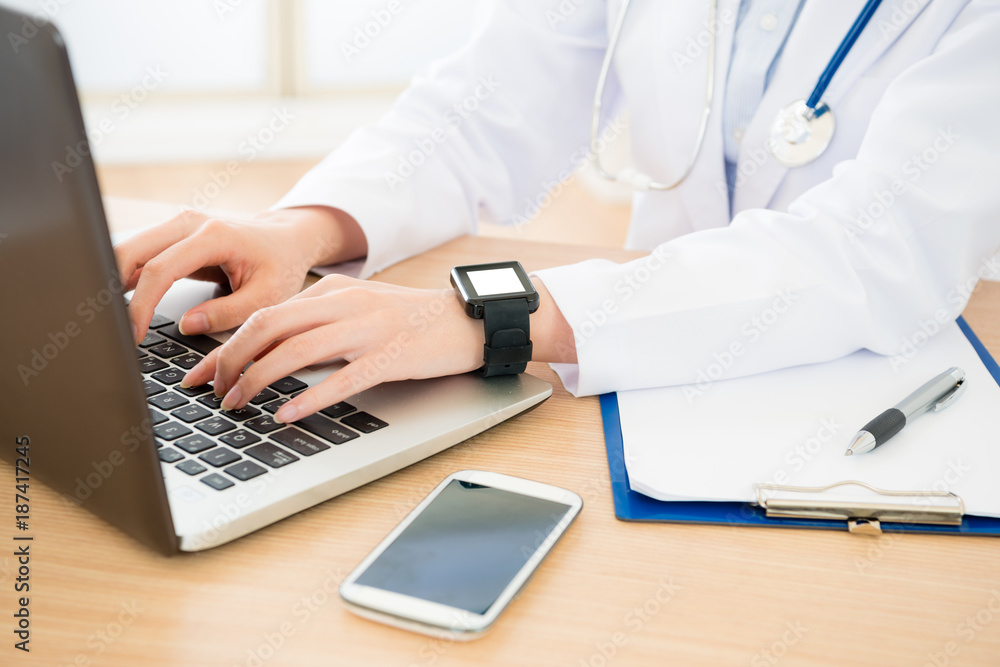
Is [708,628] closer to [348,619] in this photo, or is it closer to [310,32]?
[348,619]

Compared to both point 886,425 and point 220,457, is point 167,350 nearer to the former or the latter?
point 220,457

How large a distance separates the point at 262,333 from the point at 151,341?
0.13 meters

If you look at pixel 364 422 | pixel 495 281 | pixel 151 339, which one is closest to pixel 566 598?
pixel 364 422

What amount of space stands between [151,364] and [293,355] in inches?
4.8

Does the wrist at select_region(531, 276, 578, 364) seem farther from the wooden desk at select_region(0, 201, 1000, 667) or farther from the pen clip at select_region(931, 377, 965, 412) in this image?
the pen clip at select_region(931, 377, 965, 412)

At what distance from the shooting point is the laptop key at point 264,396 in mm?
545

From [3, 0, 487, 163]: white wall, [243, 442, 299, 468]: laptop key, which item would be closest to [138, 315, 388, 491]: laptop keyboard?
[243, 442, 299, 468]: laptop key

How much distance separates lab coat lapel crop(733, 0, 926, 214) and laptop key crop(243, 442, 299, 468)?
702 mm

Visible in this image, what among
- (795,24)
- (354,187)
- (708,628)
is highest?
(795,24)

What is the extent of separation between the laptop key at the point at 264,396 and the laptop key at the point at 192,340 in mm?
89

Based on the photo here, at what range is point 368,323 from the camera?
1.91 ft

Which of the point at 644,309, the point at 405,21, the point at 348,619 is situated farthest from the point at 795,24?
the point at 405,21

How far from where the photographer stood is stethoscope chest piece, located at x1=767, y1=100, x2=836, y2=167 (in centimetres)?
88

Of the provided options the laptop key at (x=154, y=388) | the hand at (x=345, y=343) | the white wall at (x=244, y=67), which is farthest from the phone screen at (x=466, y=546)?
the white wall at (x=244, y=67)
